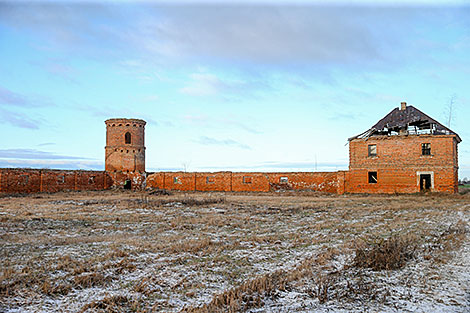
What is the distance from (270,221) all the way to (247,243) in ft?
13.9

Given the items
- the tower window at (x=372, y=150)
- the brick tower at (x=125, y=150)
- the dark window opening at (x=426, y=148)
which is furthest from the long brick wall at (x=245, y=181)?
the dark window opening at (x=426, y=148)

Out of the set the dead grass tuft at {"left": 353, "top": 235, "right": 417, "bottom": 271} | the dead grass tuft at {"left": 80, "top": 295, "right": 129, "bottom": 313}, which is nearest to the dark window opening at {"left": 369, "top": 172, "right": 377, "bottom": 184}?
the dead grass tuft at {"left": 353, "top": 235, "right": 417, "bottom": 271}

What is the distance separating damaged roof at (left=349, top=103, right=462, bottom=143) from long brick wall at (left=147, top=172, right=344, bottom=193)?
4682mm

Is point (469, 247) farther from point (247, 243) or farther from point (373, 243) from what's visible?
point (247, 243)

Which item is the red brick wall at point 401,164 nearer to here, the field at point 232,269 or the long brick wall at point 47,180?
the field at point 232,269

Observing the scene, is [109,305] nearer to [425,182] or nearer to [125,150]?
[425,182]

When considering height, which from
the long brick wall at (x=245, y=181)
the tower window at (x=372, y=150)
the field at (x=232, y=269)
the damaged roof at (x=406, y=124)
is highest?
the damaged roof at (x=406, y=124)

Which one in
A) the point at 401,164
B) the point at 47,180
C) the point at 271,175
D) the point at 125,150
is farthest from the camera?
the point at 125,150

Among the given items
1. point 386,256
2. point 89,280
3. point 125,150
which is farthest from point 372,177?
point 89,280

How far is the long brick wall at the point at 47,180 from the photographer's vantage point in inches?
1084

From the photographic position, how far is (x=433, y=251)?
7645 mm

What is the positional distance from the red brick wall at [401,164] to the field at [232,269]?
1705 cm

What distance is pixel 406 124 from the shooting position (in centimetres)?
2752

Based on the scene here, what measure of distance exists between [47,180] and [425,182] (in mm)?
31617
